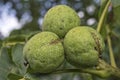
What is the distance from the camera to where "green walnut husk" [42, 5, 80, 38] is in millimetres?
1552

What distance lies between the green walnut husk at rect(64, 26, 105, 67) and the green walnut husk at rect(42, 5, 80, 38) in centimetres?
6

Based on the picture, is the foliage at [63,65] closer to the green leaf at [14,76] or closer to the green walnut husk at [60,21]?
the green leaf at [14,76]

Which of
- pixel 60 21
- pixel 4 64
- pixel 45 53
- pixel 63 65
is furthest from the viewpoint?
pixel 4 64

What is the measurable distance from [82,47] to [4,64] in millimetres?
541

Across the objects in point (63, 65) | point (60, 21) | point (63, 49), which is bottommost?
point (63, 65)

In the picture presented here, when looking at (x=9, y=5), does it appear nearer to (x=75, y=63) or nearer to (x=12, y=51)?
(x=12, y=51)

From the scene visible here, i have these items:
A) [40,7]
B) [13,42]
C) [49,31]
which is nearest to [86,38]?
[49,31]

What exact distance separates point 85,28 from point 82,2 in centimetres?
358

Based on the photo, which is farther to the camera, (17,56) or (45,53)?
(17,56)

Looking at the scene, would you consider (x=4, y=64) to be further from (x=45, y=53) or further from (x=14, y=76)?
(x=45, y=53)

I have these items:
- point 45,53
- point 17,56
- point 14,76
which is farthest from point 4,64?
point 45,53

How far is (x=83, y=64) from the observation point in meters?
1.49

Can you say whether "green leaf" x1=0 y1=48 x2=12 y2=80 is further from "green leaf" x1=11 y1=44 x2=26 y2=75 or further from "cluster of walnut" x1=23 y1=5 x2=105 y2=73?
"cluster of walnut" x1=23 y1=5 x2=105 y2=73

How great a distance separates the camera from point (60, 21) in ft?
5.11
